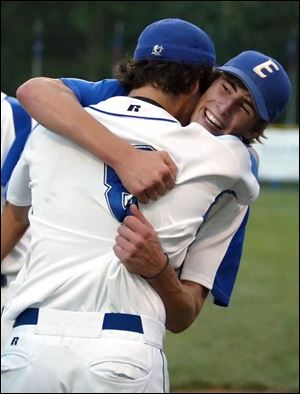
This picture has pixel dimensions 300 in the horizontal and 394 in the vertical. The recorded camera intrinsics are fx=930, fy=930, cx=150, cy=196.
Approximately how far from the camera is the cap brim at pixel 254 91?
2.59 meters

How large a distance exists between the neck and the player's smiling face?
6 cm

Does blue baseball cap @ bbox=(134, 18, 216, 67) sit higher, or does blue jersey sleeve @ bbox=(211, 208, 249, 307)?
blue baseball cap @ bbox=(134, 18, 216, 67)

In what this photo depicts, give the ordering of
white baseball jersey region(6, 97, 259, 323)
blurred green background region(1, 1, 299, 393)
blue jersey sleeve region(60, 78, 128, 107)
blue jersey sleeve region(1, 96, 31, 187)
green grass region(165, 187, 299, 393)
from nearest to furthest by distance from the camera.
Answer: white baseball jersey region(6, 97, 259, 323) < blue jersey sleeve region(60, 78, 128, 107) < blue jersey sleeve region(1, 96, 31, 187) < green grass region(165, 187, 299, 393) < blurred green background region(1, 1, 299, 393)

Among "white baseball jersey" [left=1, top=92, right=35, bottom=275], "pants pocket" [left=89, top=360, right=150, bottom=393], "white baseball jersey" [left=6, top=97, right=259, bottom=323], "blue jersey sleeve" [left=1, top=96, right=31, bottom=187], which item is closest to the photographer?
"pants pocket" [left=89, top=360, right=150, bottom=393]

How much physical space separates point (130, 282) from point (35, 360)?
12.5 inches

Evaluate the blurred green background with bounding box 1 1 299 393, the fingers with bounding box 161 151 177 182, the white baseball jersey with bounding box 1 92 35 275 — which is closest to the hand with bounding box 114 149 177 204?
the fingers with bounding box 161 151 177 182

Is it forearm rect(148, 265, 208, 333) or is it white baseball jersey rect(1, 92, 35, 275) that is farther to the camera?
white baseball jersey rect(1, 92, 35, 275)

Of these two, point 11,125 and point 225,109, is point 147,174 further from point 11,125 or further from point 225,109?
point 11,125

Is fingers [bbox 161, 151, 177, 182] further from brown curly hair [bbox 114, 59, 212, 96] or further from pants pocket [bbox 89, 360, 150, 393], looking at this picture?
pants pocket [bbox 89, 360, 150, 393]

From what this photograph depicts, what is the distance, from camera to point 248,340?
755 centimetres

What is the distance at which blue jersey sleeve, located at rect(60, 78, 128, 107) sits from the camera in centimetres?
271

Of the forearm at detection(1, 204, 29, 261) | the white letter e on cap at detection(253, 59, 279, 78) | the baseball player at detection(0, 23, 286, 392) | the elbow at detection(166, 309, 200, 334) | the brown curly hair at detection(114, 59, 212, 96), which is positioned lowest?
the forearm at detection(1, 204, 29, 261)

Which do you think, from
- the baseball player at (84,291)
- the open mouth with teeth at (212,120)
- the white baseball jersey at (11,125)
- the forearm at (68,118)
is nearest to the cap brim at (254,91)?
the open mouth with teeth at (212,120)

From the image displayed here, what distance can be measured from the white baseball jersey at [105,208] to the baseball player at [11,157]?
5.70ft
